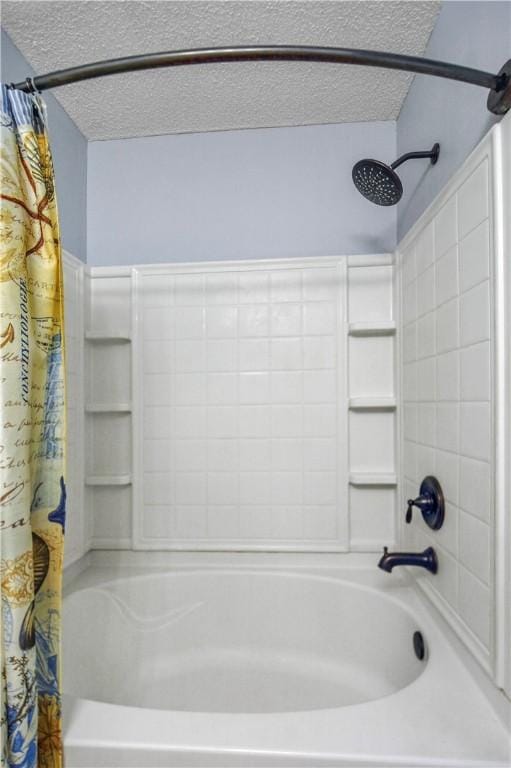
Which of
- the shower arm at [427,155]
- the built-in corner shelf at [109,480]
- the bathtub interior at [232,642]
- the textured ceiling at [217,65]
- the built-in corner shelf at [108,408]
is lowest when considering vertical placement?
the bathtub interior at [232,642]

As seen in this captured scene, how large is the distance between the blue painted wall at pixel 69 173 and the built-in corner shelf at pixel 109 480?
885 mm

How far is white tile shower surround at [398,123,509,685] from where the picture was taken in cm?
90

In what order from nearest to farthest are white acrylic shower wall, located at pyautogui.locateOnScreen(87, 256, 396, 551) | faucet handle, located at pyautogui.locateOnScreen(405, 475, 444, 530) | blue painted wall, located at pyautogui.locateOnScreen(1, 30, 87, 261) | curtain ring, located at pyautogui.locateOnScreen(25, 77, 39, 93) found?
curtain ring, located at pyautogui.locateOnScreen(25, 77, 39, 93)
faucet handle, located at pyautogui.locateOnScreen(405, 475, 444, 530)
blue painted wall, located at pyautogui.locateOnScreen(1, 30, 87, 261)
white acrylic shower wall, located at pyautogui.locateOnScreen(87, 256, 396, 551)

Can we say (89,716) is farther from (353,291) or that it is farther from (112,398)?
(353,291)

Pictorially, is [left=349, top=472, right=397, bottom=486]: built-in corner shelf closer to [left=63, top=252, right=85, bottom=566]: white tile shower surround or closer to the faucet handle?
the faucet handle

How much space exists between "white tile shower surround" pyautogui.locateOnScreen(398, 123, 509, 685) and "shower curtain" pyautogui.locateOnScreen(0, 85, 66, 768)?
2.92 feet

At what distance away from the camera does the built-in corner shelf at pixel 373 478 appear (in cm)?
161

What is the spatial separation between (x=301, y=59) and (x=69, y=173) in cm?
114

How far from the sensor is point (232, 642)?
1556 mm

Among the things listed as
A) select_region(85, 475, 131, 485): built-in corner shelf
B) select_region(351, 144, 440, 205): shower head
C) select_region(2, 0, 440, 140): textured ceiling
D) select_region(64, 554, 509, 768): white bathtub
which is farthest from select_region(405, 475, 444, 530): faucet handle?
select_region(2, 0, 440, 140): textured ceiling

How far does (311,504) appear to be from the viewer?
1.66m

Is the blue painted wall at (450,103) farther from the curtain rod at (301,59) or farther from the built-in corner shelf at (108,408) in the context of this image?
the built-in corner shelf at (108,408)

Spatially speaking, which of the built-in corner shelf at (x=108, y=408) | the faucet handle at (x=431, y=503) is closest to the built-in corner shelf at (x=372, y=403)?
the faucet handle at (x=431, y=503)

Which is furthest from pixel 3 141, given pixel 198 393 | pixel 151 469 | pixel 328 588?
pixel 328 588
